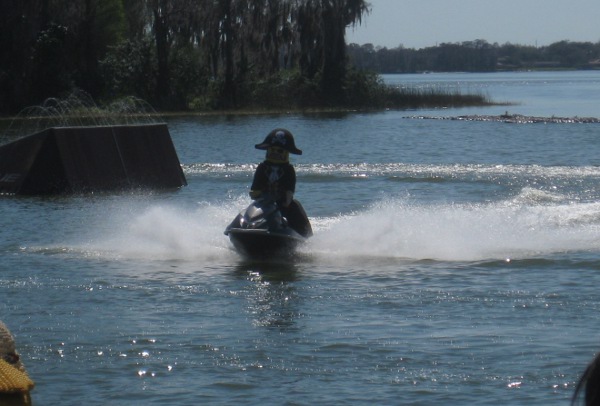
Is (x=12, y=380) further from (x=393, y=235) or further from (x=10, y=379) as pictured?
(x=393, y=235)

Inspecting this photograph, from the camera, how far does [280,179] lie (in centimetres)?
1576

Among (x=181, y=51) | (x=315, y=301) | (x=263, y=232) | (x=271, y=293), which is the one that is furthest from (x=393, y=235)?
(x=181, y=51)

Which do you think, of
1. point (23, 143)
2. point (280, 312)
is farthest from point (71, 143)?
point (280, 312)

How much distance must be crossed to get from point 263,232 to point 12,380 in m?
6.58

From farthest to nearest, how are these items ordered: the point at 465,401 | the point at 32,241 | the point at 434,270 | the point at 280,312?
the point at 32,241 < the point at 434,270 < the point at 280,312 < the point at 465,401

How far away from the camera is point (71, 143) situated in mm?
25359

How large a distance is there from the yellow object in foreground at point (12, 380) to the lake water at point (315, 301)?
30 cm

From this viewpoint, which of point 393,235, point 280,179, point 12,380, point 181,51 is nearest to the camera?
point 12,380

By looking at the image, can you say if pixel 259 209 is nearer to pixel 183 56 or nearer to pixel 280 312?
pixel 280 312

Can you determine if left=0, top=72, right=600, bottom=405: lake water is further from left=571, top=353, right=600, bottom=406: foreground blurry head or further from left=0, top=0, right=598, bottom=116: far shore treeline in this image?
left=0, top=0, right=598, bottom=116: far shore treeline

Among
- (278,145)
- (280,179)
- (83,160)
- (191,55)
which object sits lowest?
(83,160)

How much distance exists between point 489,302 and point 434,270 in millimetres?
2308

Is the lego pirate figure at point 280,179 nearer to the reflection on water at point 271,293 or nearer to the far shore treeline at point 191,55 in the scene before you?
the reflection on water at point 271,293

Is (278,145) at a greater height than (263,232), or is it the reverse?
(278,145)
